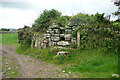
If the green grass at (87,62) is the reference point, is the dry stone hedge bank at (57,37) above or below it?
above

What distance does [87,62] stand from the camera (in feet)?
24.6

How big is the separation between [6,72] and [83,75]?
13.2 ft

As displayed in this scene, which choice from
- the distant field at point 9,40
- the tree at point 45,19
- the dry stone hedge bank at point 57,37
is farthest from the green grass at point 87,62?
the distant field at point 9,40

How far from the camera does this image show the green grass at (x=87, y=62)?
640 cm

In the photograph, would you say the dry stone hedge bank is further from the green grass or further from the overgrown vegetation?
the green grass

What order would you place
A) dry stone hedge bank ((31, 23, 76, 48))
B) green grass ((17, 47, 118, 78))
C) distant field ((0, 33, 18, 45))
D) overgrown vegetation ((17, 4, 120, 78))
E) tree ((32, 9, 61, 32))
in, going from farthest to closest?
distant field ((0, 33, 18, 45)) < tree ((32, 9, 61, 32)) < dry stone hedge bank ((31, 23, 76, 48)) < overgrown vegetation ((17, 4, 120, 78)) < green grass ((17, 47, 118, 78))

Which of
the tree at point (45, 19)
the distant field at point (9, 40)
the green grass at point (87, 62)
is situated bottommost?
the green grass at point (87, 62)

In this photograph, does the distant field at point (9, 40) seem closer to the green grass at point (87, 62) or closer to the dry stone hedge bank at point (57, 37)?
the dry stone hedge bank at point (57, 37)

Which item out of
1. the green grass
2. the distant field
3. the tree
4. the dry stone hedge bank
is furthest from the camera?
the distant field

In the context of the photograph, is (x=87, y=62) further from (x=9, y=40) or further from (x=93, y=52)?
(x=9, y=40)

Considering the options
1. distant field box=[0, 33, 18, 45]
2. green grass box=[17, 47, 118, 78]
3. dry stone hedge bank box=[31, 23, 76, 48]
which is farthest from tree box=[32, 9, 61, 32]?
distant field box=[0, 33, 18, 45]

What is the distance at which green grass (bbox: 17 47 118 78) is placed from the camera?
6400 millimetres

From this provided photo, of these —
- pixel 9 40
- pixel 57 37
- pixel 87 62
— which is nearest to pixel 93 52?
pixel 87 62

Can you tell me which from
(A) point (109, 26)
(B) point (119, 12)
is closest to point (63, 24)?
(A) point (109, 26)
